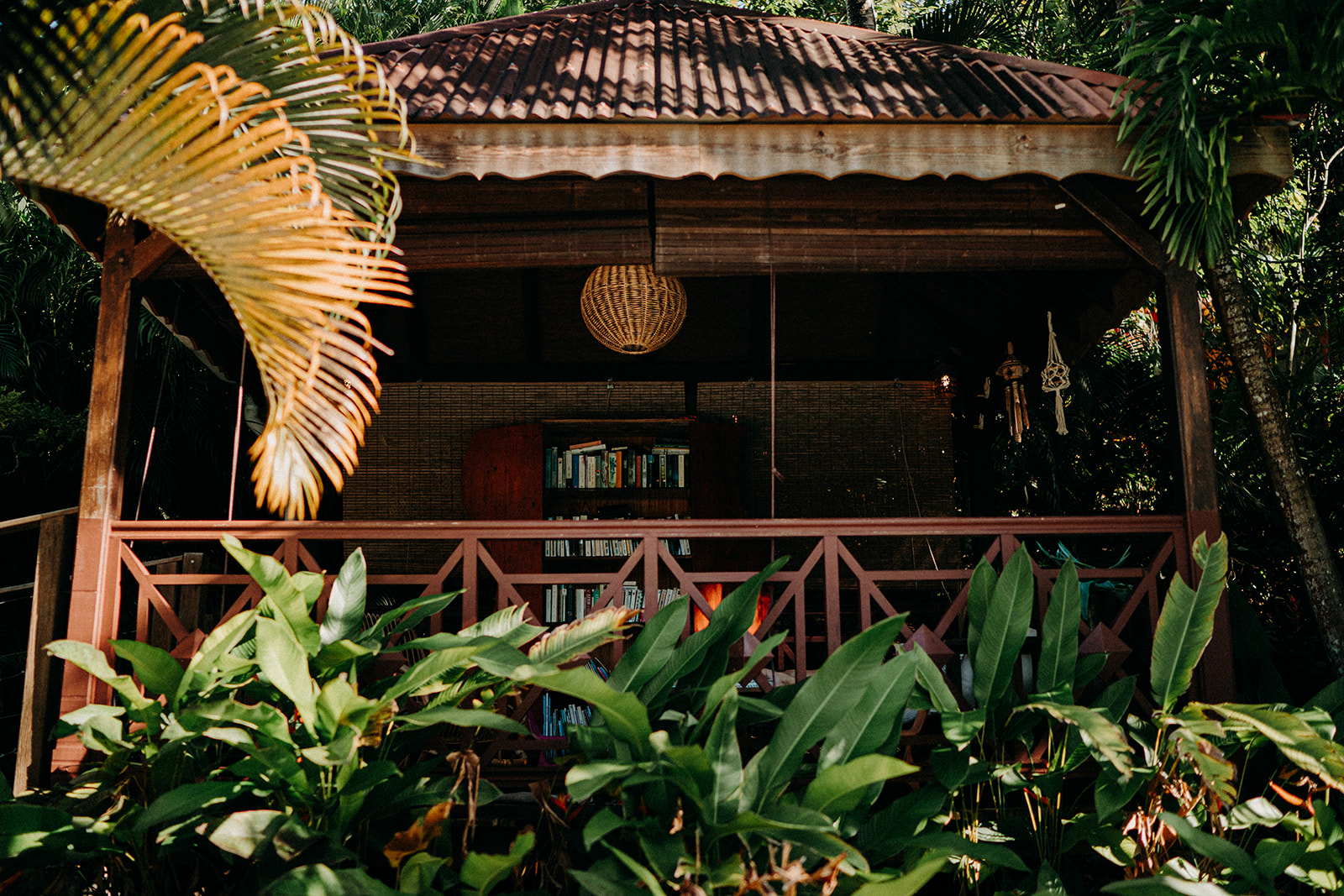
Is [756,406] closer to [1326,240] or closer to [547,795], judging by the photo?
[1326,240]

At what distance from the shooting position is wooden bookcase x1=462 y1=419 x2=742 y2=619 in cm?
650

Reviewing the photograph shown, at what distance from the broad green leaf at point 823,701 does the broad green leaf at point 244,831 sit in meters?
1.35

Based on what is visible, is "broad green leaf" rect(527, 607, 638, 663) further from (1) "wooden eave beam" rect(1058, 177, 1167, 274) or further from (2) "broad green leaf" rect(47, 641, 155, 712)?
(1) "wooden eave beam" rect(1058, 177, 1167, 274)

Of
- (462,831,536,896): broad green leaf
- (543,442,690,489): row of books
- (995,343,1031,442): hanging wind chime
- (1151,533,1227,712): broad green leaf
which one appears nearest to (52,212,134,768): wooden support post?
(462,831,536,896): broad green leaf

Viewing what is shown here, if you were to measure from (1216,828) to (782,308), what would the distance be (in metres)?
4.58

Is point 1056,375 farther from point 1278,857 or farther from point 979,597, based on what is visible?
point 1278,857

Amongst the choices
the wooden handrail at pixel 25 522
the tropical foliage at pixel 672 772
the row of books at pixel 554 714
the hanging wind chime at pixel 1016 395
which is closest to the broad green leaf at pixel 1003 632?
A: the tropical foliage at pixel 672 772

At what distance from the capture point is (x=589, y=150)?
324 cm

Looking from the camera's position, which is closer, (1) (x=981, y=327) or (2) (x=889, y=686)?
(2) (x=889, y=686)

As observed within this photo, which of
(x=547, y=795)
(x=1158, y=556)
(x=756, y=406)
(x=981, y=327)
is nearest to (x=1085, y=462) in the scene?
(x=981, y=327)

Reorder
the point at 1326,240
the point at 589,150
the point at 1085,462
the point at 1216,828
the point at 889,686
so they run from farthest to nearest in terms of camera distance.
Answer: the point at 1085,462
the point at 1326,240
the point at 589,150
the point at 1216,828
the point at 889,686

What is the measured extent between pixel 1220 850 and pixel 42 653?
430 cm

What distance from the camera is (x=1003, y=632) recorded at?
2.94 metres

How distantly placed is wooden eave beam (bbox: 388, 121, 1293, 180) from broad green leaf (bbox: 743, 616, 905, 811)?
71.2 inches
